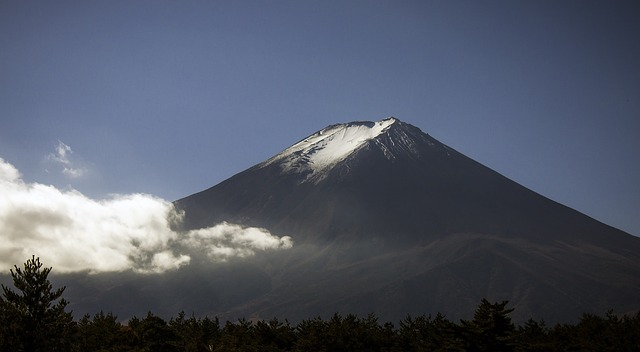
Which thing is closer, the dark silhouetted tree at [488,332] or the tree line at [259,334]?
Result: the tree line at [259,334]

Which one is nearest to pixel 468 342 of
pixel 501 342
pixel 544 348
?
pixel 501 342

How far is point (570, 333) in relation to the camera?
198ft

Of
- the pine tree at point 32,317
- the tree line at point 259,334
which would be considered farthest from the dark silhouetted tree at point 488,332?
the pine tree at point 32,317

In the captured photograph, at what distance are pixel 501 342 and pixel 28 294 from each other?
31.0 m

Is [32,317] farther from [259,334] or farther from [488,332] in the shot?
[259,334]

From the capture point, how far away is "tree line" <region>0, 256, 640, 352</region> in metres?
36.3

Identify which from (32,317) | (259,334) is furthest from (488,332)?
(32,317)

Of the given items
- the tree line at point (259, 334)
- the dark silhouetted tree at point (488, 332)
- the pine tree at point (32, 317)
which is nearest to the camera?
the pine tree at point (32, 317)

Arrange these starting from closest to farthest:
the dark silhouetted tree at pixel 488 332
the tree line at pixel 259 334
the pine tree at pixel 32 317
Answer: the pine tree at pixel 32 317 < the tree line at pixel 259 334 < the dark silhouetted tree at pixel 488 332

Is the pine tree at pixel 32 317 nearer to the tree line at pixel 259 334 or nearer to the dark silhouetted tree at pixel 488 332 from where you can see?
the tree line at pixel 259 334

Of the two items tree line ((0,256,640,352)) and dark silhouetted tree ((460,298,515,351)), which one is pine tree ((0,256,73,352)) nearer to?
tree line ((0,256,640,352))

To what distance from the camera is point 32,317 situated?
3641cm

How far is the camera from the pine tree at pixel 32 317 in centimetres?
A: 3559

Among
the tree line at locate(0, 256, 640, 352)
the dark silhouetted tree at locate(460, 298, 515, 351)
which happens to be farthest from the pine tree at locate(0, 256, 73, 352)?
the dark silhouetted tree at locate(460, 298, 515, 351)
